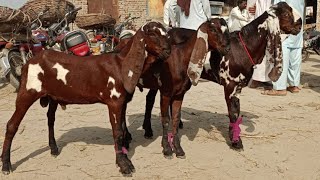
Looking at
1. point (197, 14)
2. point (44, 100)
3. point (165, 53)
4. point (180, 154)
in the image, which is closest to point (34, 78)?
point (44, 100)

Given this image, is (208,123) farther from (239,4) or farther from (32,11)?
(32,11)

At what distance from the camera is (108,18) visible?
34.0 ft

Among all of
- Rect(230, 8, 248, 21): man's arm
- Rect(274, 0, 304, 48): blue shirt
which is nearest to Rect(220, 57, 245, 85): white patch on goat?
Rect(274, 0, 304, 48): blue shirt

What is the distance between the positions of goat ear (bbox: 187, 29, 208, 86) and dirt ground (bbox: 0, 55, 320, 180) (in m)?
0.97

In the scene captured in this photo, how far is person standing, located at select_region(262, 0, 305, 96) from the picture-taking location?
7477mm

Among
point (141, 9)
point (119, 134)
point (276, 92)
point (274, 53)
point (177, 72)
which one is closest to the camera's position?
point (119, 134)

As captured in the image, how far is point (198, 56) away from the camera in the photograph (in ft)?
13.3

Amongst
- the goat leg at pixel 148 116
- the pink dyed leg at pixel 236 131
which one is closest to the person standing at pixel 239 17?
the goat leg at pixel 148 116

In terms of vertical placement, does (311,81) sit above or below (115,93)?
below

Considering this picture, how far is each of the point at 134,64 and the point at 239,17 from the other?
17.2 feet

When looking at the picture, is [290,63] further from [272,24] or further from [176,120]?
[176,120]

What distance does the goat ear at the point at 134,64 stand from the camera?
3.69 m

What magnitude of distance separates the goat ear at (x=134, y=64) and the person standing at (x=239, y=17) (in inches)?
197

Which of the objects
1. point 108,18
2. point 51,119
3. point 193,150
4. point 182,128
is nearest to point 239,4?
point 108,18
